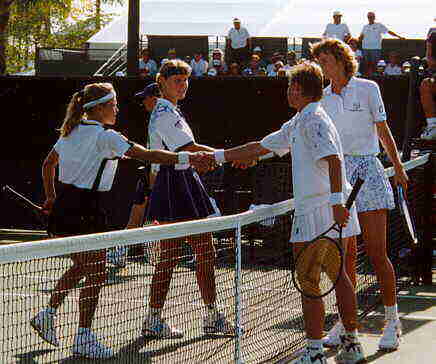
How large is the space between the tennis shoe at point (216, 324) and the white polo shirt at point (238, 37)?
17.9 meters

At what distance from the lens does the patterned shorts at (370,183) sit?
282 inches

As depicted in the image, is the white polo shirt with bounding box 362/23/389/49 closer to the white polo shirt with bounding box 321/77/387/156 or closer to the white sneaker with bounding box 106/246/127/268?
the white sneaker with bounding box 106/246/127/268

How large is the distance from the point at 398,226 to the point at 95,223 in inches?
169

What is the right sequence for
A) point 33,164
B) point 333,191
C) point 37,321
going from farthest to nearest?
point 33,164 → point 37,321 → point 333,191

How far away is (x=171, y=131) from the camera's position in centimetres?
766

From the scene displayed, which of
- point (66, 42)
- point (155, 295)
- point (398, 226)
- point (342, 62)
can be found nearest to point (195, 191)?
point (155, 295)

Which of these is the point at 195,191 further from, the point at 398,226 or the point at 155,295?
the point at 398,226

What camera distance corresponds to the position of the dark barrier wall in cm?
1461

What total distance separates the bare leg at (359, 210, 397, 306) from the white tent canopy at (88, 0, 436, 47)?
2147 cm

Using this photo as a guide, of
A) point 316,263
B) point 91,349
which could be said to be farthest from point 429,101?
point 91,349

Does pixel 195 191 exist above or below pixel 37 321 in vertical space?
above

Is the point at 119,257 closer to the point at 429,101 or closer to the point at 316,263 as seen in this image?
the point at 316,263

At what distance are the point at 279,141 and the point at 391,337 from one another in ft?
5.13

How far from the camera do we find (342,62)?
713 cm
